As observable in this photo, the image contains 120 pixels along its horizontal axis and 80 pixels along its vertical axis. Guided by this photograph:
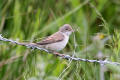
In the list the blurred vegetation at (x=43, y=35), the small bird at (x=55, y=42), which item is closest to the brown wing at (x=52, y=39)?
the small bird at (x=55, y=42)

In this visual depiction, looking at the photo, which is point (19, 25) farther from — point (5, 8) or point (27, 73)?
point (27, 73)

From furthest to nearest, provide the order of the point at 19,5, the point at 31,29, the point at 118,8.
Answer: the point at 118,8 < the point at 19,5 < the point at 31,29

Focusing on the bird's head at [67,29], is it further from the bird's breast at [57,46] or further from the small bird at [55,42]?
the bird's breast at [57,46]

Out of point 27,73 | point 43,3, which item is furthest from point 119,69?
point 43,3

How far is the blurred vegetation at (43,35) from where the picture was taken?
13.5 ft

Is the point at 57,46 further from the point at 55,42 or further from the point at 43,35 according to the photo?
the point at 43,35

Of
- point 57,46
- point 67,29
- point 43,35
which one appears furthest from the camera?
point 43,35

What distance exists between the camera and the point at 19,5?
563 cm

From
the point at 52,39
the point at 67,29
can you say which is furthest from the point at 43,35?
the point at 52,39

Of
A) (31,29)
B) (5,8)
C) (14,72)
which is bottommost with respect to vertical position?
(14,72)

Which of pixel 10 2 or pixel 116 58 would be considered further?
pixel 10 2

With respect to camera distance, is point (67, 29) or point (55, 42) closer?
point (55, 42)

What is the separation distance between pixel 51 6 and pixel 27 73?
2724mm

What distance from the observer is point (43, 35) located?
6.14 meters
